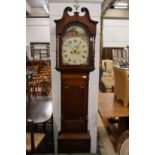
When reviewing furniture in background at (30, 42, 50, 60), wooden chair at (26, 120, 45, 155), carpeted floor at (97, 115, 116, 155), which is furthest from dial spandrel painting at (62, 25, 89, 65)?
furniture in background at (30, 42, 50, 60)

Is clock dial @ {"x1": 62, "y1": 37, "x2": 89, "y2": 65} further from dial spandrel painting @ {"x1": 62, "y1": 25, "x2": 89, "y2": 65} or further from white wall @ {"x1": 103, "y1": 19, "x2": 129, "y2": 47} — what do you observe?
white wall @ {"x1": 103, "y1": 19, "x2": 129, "y2": 47}

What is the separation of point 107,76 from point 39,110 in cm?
453

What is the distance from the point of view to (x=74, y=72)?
277cm

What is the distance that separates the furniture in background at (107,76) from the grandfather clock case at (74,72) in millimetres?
4768

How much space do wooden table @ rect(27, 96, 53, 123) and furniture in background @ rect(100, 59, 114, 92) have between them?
328cm

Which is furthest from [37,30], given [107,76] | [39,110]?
[39,110]

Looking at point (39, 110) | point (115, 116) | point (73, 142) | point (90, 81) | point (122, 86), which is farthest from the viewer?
point (39, 110)

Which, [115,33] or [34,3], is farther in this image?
[115,33]

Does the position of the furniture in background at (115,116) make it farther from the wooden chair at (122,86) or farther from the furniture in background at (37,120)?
the furniture in background at (37,120)

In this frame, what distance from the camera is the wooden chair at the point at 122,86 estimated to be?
3607mm

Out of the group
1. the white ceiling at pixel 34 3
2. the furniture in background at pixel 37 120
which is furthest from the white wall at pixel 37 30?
the furniture in background at pixel 37 120

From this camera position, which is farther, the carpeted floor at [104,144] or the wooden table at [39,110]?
the wooden table at [39,110]

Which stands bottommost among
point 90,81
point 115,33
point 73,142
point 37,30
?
point 73,142

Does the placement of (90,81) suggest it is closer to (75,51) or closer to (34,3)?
(75,51)
